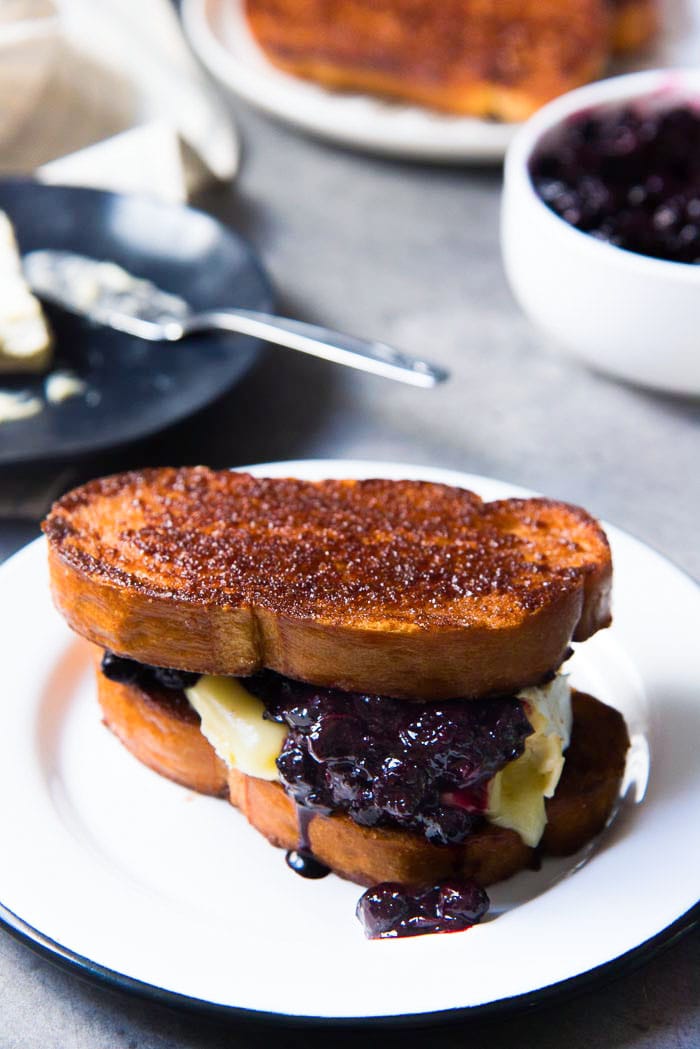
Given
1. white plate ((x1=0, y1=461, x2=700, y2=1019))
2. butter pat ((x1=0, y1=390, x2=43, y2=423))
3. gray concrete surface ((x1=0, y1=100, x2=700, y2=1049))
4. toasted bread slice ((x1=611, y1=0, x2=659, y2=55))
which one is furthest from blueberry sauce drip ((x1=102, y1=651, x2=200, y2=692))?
toasted bread slice ((x1=611, y1=0, x2=659, y2=55))

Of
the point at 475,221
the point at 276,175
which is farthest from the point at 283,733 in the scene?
the point at 276,175

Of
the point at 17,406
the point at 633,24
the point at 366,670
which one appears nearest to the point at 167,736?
the point at 366,670

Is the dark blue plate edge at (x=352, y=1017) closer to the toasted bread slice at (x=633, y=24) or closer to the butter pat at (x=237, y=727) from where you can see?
the butter pat at (x=237, y=727)

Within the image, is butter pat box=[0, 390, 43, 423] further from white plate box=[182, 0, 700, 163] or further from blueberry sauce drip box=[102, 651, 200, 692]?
white plate box=[182, 0, 700, 163]

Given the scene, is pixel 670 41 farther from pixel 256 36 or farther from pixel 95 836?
pixel 95 836

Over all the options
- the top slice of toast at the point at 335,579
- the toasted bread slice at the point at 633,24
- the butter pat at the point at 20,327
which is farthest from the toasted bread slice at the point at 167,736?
the toasted bread slice at the point at 633,24

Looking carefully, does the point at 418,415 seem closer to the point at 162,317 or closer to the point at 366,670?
the point at 162,317

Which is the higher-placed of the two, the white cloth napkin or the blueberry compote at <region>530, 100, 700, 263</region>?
the blueberry compote at <region>530, 100, 700, 263</region>

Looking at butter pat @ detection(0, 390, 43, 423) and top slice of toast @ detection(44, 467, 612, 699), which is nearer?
top slice of toast @ detection(44, 467, 612, 699)
